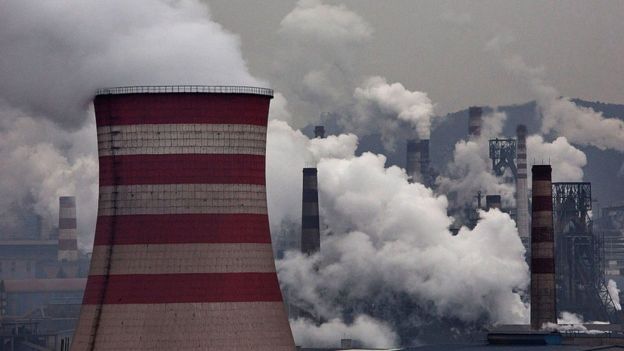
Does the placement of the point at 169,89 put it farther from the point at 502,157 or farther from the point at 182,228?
the point at 502,157

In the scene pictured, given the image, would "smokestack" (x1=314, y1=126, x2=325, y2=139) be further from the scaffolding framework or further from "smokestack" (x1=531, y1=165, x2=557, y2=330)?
"smokestack" (x1=531, y1=165, x2=557, y2=330)

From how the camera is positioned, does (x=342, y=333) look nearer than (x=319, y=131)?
Yes

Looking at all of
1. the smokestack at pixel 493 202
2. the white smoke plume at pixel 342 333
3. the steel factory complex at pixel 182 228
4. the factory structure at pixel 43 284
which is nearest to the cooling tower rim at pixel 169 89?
the steel factory complex at pixel 182 228

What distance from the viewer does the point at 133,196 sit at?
36094mm

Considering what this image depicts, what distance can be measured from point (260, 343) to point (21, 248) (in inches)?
4567

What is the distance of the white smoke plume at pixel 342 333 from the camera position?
84.2m

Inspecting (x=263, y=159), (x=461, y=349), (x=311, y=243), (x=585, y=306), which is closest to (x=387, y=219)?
(x=311, y=243)

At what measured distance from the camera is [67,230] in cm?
12244

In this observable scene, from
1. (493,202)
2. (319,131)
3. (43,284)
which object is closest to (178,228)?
(493,202)

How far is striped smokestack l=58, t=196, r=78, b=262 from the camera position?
392ft

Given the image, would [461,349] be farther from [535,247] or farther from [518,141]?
[518,141]

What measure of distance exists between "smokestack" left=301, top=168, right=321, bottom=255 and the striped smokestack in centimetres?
3628

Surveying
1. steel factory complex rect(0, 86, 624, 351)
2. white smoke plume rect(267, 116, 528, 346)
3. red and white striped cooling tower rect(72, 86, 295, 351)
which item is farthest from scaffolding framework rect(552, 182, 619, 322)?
red and white striped cooling tower rect(72, 86, 295, 351)

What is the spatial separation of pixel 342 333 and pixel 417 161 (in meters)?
36.5
